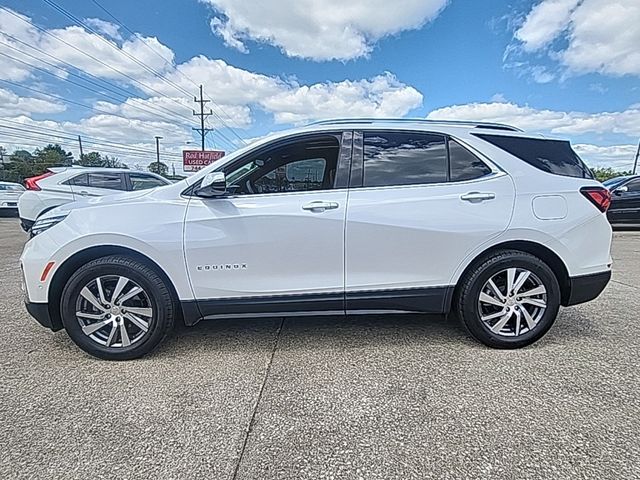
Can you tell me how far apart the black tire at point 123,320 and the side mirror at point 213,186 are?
2.22 feet

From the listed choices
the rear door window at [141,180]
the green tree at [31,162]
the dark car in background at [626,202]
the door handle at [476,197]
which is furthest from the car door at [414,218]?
the green tree at [31,162]

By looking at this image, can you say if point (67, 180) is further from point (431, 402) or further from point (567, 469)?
point (567, 469)

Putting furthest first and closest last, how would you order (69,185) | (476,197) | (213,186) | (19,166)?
(19,166), (69,185), (476,197), (213,186)

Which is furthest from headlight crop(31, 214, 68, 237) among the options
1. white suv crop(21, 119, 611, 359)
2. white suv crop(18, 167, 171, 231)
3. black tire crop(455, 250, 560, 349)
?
white suv crop(18, 167, 171, 231)

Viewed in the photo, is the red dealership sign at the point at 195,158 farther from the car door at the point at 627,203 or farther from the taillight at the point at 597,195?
the taillight at the point at 597,195

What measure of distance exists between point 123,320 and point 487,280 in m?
2.70

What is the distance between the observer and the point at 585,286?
3180 mm

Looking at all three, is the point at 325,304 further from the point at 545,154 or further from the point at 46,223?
the point at 46,223

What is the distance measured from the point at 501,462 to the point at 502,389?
714mm

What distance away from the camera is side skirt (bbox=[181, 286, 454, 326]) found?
9.96ft

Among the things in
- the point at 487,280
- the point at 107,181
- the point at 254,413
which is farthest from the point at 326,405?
the point at 107,181

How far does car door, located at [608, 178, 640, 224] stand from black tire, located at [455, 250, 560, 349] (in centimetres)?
910

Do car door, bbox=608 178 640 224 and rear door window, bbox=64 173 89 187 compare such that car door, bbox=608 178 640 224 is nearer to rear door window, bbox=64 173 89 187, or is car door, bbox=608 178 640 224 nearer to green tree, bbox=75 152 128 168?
rear door window, bbox=64 173 89 187

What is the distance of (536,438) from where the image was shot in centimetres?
207
